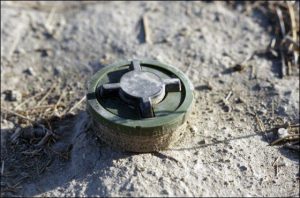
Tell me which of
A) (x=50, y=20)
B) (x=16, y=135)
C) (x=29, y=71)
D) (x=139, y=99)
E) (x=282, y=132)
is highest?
(x=50, y=20)

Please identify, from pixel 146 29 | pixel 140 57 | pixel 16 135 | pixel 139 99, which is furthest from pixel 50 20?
pixel 139 99

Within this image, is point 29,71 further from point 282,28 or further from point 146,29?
point 282,28

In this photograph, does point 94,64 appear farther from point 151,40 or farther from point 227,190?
point 227,190

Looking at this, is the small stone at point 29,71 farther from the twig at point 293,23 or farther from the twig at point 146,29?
the twig at point 293,23

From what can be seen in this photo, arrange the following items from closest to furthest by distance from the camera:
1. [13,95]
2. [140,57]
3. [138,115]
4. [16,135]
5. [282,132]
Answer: [138,115]
[282,132]
[16,135]
[13,95]
[140,57]

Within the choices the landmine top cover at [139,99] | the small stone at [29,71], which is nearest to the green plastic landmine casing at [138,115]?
the landmine top cover at [139,99]

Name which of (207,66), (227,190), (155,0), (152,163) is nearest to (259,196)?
(227,190)

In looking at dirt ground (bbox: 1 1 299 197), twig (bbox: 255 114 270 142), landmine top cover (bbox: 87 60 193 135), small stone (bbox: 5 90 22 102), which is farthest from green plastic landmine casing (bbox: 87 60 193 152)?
small stone (bbox: 5 90 22 102)
